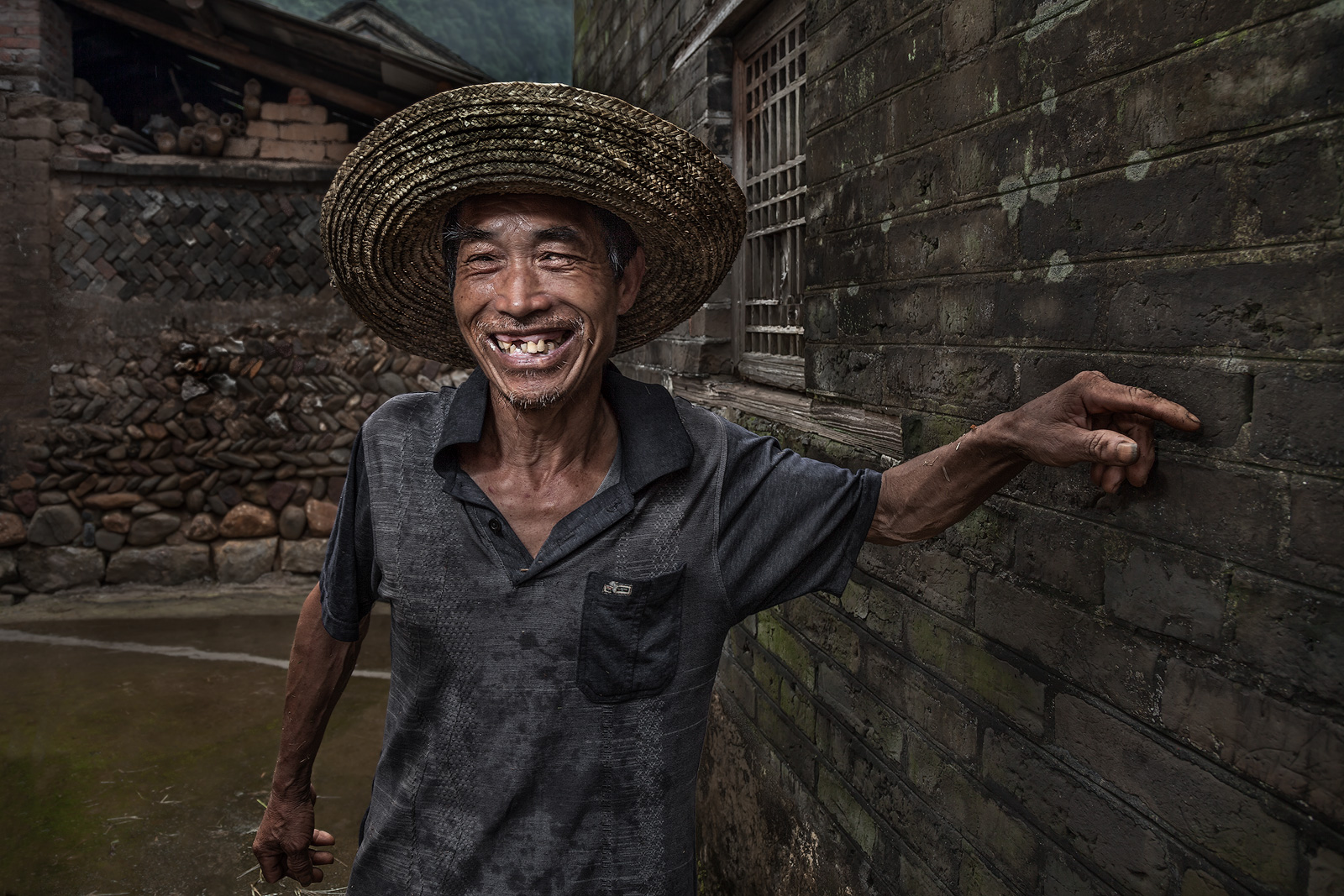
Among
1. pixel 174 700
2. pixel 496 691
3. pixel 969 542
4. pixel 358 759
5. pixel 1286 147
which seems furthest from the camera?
pixel 174 700

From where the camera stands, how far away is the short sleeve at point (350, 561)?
5.58 feet

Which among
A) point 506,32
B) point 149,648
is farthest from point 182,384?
point 506,32

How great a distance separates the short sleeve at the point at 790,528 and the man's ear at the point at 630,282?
1.45ft

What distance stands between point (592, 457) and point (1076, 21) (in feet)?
3.93

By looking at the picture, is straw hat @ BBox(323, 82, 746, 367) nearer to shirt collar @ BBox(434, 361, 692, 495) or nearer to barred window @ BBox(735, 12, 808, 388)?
shirt collar @ BBox(434, 361, 692, 495)

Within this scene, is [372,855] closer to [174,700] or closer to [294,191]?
[174,700]

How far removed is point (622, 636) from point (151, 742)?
410 centimetres

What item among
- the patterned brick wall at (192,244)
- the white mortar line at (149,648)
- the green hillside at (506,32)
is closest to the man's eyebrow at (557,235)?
the white mortar line at (149,648)

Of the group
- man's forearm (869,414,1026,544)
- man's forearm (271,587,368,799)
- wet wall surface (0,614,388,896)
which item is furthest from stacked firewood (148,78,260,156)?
man's forearm (869,414,1026,544)

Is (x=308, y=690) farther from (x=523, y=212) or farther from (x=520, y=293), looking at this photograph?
(x=523, y=212)

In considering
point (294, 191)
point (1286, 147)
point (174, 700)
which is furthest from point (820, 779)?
point (294, 191)

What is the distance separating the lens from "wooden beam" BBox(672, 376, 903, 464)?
233 centimetres

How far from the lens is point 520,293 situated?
165 centimetres

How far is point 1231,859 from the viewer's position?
51.5 inches
